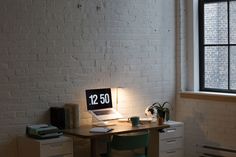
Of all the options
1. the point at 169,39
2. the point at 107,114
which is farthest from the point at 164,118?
the point at 169,39

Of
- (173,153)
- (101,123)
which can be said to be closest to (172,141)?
(173,153)

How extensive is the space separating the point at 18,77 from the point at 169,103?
2304 millimetres

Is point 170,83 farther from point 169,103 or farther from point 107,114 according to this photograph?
point 107,114

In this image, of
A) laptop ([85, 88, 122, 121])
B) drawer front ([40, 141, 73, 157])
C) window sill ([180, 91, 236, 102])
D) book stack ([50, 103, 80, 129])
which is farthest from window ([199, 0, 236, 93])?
drawer front ([40, 141, 73, 157])

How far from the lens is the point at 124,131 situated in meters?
5.31

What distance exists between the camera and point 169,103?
672cm

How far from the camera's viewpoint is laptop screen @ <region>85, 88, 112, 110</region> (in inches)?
225

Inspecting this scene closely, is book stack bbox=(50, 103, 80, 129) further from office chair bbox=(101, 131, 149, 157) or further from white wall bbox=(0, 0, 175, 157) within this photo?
office chair bbox=(101, 131, 149, 157)

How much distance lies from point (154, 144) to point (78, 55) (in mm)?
1381

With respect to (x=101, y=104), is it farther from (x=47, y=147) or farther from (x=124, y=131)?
(x=47, y=147)

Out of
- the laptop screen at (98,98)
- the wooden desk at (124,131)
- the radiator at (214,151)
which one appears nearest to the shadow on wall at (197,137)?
the radiator at (214,151)

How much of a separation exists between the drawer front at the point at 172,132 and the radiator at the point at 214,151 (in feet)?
1.57

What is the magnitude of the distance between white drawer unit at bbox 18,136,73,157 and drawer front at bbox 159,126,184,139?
1.32 m

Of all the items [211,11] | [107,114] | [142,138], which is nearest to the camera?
[142,138]
